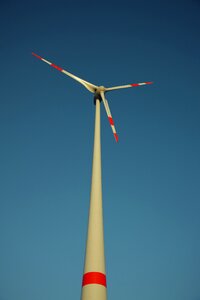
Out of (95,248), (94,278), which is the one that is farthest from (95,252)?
(94,278)

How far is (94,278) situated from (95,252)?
117 cm

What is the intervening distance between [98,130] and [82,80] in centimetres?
792

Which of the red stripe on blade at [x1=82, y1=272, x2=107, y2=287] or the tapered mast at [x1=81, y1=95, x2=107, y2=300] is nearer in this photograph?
the tapered mast at [x1=81, y1=95, x2=107, y2=300]

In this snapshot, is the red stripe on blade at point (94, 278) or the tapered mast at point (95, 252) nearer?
the tapered mast at point (95, 252)

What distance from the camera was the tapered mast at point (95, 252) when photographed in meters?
11.6

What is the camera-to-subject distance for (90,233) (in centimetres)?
1348

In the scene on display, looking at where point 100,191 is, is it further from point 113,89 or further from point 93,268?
point 113,89

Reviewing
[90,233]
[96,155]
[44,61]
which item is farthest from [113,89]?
[90,233]

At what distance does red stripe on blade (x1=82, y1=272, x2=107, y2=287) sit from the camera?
11.8m

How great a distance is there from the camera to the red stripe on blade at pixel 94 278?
464 inches

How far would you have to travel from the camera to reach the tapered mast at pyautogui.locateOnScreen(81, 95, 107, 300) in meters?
11.6

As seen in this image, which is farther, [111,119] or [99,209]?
[111,119]

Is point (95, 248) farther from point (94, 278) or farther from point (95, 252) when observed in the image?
point (94, 278)

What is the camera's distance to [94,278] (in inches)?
466
